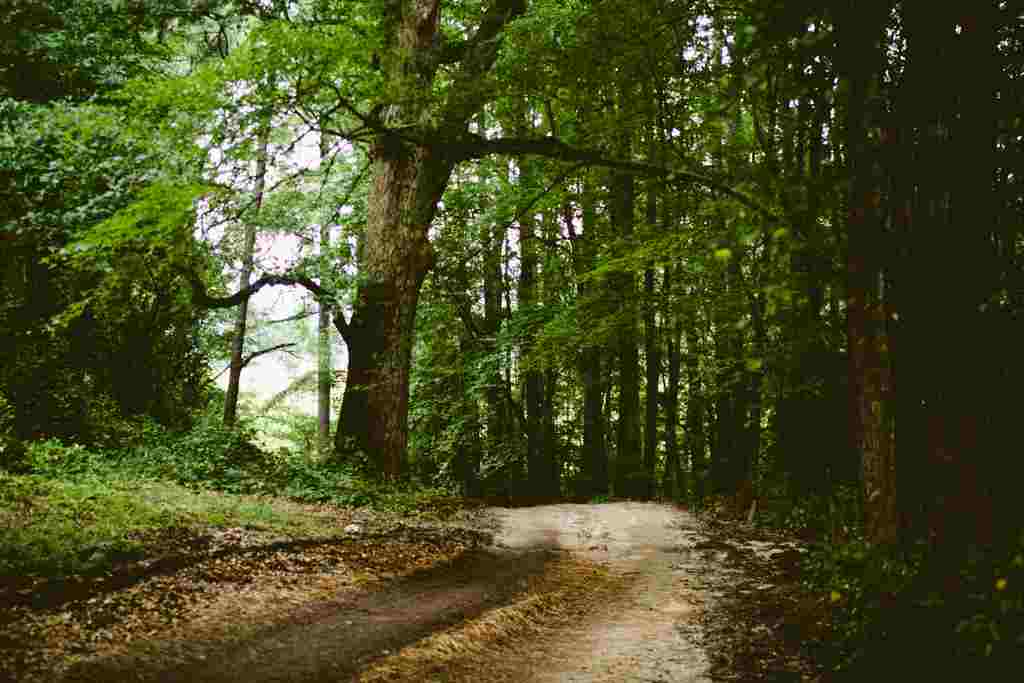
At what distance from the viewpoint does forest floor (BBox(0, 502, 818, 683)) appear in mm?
5199

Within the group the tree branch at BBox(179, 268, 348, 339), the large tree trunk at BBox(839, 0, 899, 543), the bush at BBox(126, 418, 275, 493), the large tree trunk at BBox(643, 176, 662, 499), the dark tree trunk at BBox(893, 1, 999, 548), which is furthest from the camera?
the large tree trunk at BBox(643, 176, 662, 499)

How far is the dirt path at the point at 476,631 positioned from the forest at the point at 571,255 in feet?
3.78

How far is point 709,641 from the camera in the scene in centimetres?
635

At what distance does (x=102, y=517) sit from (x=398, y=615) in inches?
155

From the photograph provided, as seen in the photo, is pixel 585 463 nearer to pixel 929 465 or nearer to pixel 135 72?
pixel 135 72

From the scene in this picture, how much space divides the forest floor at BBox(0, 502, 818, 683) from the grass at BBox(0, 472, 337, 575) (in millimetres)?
307

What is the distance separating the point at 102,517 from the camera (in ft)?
26.2

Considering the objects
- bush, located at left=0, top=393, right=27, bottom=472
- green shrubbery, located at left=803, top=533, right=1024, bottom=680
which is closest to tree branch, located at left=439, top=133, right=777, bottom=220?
green shrubbery, located at left=803, top=533, right=1024, bottom=680

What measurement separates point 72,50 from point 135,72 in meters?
1.20

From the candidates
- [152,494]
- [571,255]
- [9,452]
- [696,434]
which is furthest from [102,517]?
[696,434]

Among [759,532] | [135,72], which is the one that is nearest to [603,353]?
[759,532]

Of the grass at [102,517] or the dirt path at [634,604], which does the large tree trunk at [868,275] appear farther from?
the grass at [102,517]

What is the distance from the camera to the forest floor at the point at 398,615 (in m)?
5.20

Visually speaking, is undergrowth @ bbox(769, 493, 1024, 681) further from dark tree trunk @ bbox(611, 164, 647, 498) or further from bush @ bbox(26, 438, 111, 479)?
dark tree trunk @ bbox(611, 164, 647, 498)
